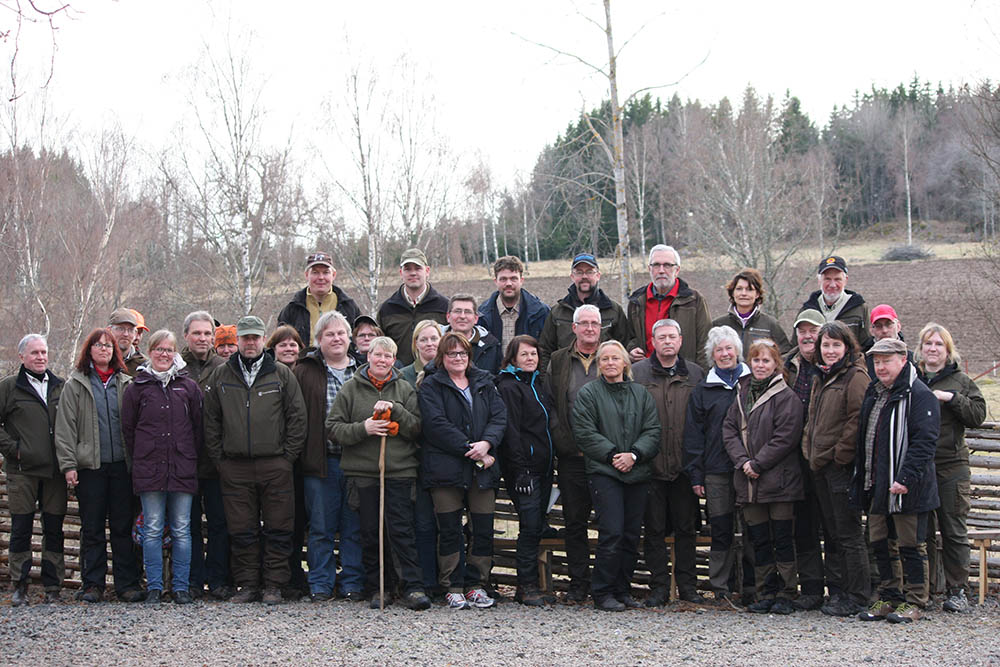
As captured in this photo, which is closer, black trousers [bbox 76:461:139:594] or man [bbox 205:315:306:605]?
man [bbox 205:315:306:605]

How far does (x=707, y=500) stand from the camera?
645 cm

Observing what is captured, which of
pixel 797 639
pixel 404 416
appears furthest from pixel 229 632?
pixel 797 639

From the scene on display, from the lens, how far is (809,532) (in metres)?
6.36

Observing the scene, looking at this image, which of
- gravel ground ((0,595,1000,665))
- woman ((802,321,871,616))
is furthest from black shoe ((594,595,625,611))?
woman ((802,321,871,616))

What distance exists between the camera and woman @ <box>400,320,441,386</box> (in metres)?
6.82

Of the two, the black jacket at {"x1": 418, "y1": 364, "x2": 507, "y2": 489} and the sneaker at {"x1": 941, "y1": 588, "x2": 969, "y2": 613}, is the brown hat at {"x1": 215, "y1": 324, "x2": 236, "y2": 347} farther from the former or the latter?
the sneaker at {"x1": 941, "y1": 588, "x2": 969, "y2": 613}

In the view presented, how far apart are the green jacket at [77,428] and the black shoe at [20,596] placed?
111 cm

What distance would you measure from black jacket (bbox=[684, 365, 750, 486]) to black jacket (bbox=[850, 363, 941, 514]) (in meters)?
0.92

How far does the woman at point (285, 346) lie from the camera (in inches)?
281

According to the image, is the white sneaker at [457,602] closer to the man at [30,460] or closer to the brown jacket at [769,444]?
the brown jacket at [769,444]

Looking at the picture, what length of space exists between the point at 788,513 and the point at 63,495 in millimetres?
5446

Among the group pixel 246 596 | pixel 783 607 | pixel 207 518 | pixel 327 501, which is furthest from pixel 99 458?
pixel 783 607

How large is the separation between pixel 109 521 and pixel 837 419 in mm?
5441

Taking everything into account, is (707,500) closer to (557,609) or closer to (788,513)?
(788,513)
